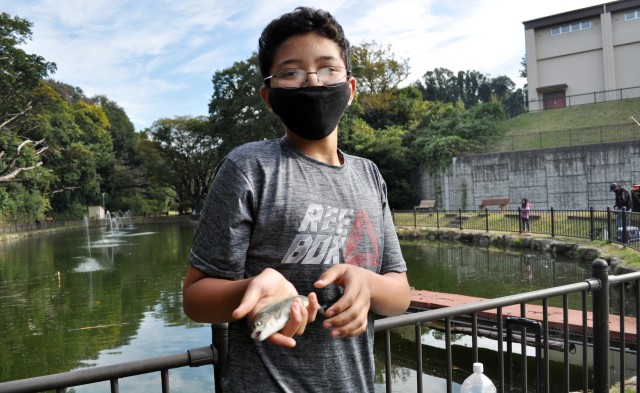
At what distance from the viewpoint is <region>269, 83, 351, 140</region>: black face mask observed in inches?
56.3

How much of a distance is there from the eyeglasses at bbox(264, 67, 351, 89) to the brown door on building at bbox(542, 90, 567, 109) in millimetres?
40672

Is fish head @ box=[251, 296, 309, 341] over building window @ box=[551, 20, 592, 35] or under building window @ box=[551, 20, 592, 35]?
under

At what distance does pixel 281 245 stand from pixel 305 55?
1.87 ft

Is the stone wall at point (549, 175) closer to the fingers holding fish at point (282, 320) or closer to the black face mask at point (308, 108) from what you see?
the black face mask at point (308, 108)

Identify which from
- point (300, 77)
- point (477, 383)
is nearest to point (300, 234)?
point (300, 77)

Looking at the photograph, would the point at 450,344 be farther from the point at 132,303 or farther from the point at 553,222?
the point at 553,222

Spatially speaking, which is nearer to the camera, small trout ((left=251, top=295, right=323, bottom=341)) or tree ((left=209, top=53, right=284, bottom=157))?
small trout ((left=251, top=295, right=323, bottom=341))

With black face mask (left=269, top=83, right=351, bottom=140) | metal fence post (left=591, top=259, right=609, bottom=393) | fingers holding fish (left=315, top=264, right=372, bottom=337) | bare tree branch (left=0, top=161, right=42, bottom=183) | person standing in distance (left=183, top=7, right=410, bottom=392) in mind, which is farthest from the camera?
bare tree branch (left=0, top=161, right=42, bottom=183)

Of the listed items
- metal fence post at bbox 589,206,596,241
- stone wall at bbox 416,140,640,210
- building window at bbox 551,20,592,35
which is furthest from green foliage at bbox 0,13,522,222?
metal fence post at bbox 589,206,596,241

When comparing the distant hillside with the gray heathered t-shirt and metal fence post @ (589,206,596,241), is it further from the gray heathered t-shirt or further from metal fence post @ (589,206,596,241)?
the gray heathered t-shirt

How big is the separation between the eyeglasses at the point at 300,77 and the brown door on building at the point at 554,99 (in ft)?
133

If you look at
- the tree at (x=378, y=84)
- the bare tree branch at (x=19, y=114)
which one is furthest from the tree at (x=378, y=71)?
the bare tree branch at (x=19, y=114)

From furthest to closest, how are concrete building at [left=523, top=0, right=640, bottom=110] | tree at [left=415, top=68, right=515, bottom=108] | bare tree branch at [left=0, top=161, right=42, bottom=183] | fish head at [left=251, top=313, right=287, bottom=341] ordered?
tree at [left=415, top=68, right=515, bottom=108]
bare tree branch at [left=0, top=161, right=42, bottom=183]
concrete building at [left=523, top=0, right=640, bottom=110]
fish head at [left=251, top=313, right=287, bottom=341]

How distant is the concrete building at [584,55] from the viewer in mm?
34688
